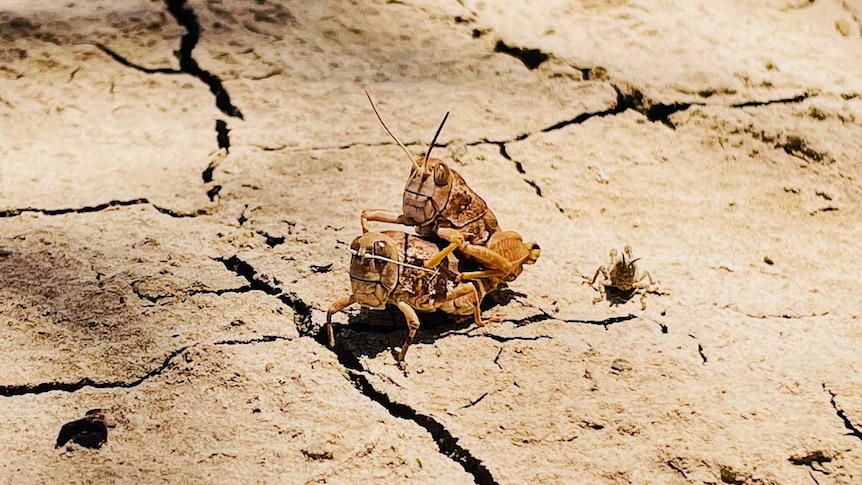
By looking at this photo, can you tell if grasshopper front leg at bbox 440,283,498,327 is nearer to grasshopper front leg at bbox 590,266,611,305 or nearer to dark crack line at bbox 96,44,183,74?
grasshopper front leg at bbox 590,266,611,305

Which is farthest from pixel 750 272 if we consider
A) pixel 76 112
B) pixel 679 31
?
pixel 76 112

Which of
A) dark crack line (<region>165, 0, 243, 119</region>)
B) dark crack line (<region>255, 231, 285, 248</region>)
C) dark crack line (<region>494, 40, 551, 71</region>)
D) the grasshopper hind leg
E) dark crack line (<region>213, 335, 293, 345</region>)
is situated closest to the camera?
the grasshopper hind leg

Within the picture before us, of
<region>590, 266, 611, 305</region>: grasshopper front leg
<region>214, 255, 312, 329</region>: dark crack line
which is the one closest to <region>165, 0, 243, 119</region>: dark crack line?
<region>214, 255, 312, 329</region>: dark crack line

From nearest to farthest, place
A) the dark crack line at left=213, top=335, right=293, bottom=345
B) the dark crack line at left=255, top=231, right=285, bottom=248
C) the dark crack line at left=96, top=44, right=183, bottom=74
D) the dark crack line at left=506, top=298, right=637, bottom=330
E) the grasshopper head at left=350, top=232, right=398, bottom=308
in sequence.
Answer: the grasshopper head at left=350, top=232, right=398, bottom=308, the dark crack line at left=213, top=335, right=293, bottom=345, the dark crack line at left=506, top=298, right=637, bottom=330, the dark crack line at left=255, top=231, right=285, bottom=248, the dark crack line at left=96, top=44, right=183, bottom=74

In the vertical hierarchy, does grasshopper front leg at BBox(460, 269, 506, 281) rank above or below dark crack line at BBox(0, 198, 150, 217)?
above

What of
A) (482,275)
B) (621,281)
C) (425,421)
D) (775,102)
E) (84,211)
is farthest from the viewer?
(775,102)

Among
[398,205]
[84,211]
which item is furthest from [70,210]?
→ [398,205]

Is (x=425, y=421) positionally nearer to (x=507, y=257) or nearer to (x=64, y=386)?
(x=507, y=257)
